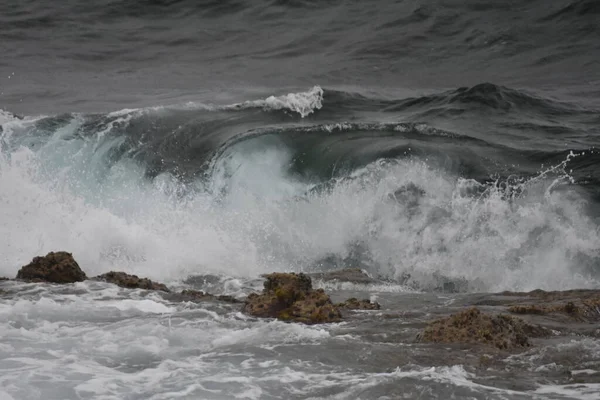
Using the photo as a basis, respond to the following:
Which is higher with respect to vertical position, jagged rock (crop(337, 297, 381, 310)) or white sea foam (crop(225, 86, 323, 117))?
white sea foam (crop(225, 86, 323, 117))

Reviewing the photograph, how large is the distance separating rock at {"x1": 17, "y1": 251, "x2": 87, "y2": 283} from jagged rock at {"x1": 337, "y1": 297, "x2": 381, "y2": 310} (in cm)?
241

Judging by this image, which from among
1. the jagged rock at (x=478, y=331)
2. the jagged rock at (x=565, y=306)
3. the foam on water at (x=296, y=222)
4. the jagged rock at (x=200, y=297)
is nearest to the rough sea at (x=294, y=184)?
the foam on water at (x=296, y=222)

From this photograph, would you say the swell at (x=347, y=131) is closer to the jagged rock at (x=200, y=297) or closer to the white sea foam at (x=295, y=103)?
the white sea foam at (x=295, y=103)

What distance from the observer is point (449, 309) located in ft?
23.1

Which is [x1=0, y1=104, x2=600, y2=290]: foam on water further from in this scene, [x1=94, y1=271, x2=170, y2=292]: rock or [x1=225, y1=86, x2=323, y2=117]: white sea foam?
[x1=225, y1=86, x2=323, y2=117]: white sea foam

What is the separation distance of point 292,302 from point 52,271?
91.2 inches

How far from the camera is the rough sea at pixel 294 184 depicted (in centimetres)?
558

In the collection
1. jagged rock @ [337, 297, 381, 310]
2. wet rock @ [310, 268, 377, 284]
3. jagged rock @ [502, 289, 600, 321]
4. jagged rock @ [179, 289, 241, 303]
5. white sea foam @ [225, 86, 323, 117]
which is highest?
white sea foam @ [225, 86, 323, 117]

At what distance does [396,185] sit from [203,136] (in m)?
3.58

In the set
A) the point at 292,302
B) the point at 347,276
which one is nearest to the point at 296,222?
the point at 347,276

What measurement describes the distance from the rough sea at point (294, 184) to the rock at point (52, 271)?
0.20 m

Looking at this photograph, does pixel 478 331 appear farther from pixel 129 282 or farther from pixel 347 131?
pixel 347 131

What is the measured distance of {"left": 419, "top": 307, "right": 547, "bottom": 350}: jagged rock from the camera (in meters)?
5.70

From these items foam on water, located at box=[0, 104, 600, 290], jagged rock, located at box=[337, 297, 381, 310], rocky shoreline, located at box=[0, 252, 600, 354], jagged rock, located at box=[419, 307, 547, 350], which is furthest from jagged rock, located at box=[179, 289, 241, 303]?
jagged rock, located at box=[419, 307, 547, 350]
